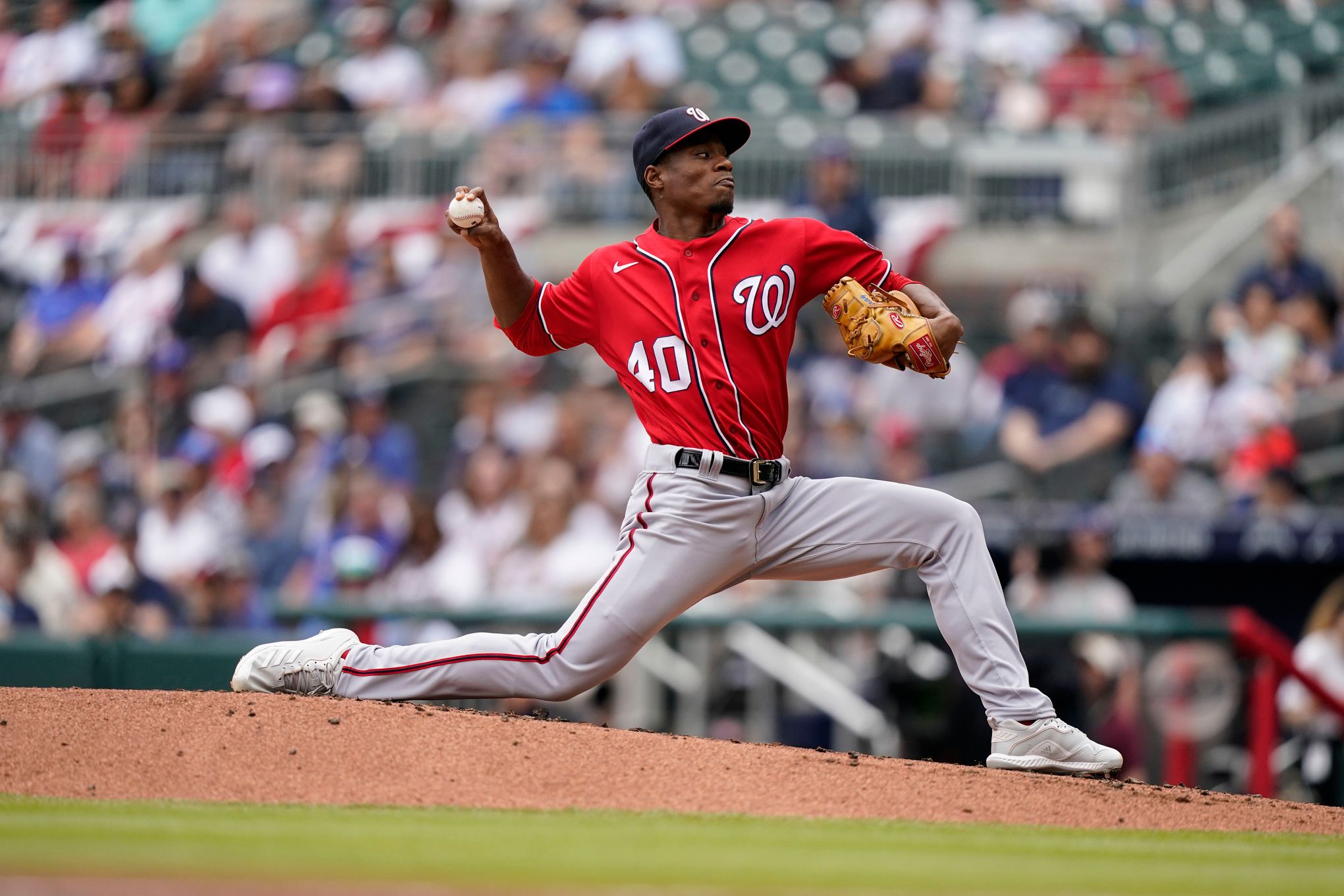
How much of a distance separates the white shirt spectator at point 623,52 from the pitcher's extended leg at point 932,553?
9.51m

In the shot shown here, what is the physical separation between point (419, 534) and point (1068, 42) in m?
6.84

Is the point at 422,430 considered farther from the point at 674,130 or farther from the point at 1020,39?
the point at 674,130

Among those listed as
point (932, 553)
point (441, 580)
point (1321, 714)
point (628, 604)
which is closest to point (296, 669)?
point (628, 604)

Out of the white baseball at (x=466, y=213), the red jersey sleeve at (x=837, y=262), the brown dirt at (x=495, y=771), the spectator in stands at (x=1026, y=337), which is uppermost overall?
the white baseball at (x=466, y=213)

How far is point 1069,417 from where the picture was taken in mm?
10062

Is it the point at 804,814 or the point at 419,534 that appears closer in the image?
the point at 804,814

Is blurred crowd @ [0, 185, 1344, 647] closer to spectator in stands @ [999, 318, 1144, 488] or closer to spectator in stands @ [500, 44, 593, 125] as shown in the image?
spectator in stands @ [999, 318, 1144, 488]

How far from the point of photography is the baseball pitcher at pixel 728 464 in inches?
195

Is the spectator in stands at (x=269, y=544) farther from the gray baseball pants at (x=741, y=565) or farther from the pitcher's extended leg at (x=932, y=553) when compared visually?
the pitcher's extended leg at (x=932, y=553)

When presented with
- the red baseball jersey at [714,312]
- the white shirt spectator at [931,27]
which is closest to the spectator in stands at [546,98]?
the white shirt spectator at [931,27]

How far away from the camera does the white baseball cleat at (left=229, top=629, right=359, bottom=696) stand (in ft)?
17.8

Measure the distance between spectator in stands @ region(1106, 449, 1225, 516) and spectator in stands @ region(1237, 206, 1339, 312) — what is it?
1360mm

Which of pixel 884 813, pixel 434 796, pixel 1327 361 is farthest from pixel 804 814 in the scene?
pixel 1327 361

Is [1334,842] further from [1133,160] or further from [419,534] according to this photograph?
[1133,160]
